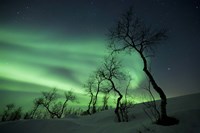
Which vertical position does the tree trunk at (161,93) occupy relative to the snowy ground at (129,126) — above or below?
above

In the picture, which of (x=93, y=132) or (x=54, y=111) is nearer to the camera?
(x=93, y=132)

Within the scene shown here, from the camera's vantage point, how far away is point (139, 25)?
38.4 ft

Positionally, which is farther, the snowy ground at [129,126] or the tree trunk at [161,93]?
the tree trunk at [161,93]

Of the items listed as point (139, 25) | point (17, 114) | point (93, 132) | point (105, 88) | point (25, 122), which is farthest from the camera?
point (17, 114)

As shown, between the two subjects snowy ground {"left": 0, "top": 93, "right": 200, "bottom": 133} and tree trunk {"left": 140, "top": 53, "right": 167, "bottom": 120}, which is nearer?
snowy ground {"left": 0, "top": 93, "right": 200, "bottom": 133}

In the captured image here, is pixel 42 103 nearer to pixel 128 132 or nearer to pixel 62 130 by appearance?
pixel 62 130

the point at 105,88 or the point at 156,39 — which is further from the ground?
the point at 156,39

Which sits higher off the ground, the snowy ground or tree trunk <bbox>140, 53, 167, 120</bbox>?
tree trunk <bbox>140, 53, 167, 120</bbox>

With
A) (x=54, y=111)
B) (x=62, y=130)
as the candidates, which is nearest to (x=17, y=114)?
(x=54, y=111)

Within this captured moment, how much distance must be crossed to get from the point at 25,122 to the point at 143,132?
12.3m

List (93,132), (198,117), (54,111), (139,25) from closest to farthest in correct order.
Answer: (198,117)
(93,132)
(139,25)
(54,111)

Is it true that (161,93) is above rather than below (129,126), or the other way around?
above

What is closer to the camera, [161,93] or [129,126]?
[129,126]

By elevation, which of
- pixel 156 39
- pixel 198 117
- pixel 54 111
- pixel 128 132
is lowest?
pixel 54 111
